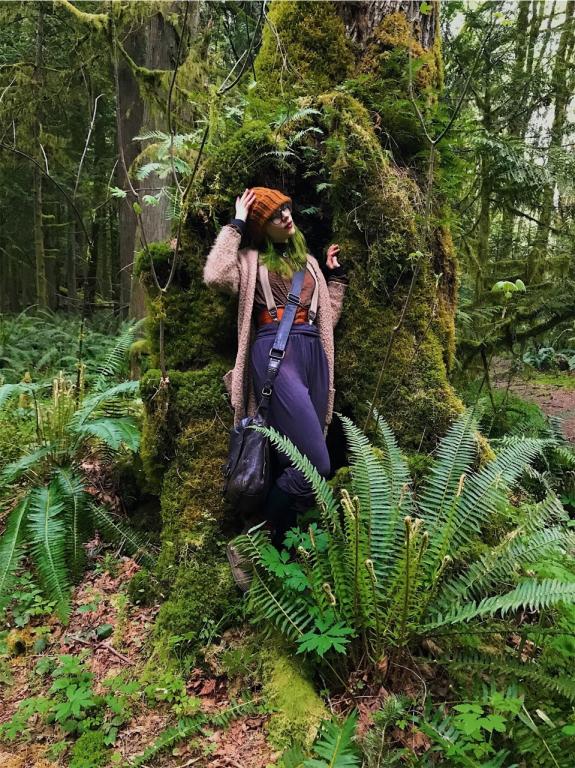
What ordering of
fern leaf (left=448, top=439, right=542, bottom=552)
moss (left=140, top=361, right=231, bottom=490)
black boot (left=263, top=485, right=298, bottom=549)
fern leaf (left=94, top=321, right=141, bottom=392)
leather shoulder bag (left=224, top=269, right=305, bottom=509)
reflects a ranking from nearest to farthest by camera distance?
fern leaf (left=448, top=439, right=542, bottom=552), leather shoulder bag (left=224, top=269, right=305, bottom=509), black boot (left=263, top=485, right=298, bottom=549), moss (left=140, top=361, right=231, bottom=490), fern leaf (left=94, top=321, right=141, bottom=392)

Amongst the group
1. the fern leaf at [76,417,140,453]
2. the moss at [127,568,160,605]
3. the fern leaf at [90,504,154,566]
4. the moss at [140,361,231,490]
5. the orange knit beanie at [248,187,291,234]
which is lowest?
the moss at [127,568,160,605]

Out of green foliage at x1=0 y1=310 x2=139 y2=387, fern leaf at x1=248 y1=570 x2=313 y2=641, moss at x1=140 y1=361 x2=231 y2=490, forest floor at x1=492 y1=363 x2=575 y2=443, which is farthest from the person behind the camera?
forest floor at x1=492 y1=363 x2=575 y2=443

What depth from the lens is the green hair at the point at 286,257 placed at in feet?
11.1

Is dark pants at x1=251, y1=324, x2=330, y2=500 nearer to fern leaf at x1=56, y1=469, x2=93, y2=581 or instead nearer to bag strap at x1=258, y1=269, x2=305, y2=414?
bag strap at x1=258, y1=269, x2=305, y2=414

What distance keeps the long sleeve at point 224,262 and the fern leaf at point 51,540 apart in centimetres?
187

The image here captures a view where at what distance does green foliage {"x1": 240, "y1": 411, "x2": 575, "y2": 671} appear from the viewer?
2.35 metres

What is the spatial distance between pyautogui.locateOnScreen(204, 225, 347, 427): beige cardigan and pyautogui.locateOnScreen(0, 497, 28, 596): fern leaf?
1.56 meters

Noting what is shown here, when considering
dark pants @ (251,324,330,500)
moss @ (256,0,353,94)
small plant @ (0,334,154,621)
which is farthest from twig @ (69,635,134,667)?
moss @ (256,0,353,94)

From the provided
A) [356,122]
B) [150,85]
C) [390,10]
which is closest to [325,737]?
[356,122]

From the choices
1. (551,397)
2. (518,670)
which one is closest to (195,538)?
(518,670)

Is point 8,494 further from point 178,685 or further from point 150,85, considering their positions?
point 150,85

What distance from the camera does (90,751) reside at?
7.57 ft

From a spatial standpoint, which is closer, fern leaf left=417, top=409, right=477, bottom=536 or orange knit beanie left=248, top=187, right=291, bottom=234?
fern leaf left=417, top=409, right=477, bottom=536

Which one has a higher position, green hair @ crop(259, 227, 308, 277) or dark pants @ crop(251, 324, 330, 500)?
green hair @ crop(259, 227, 308, 277)
